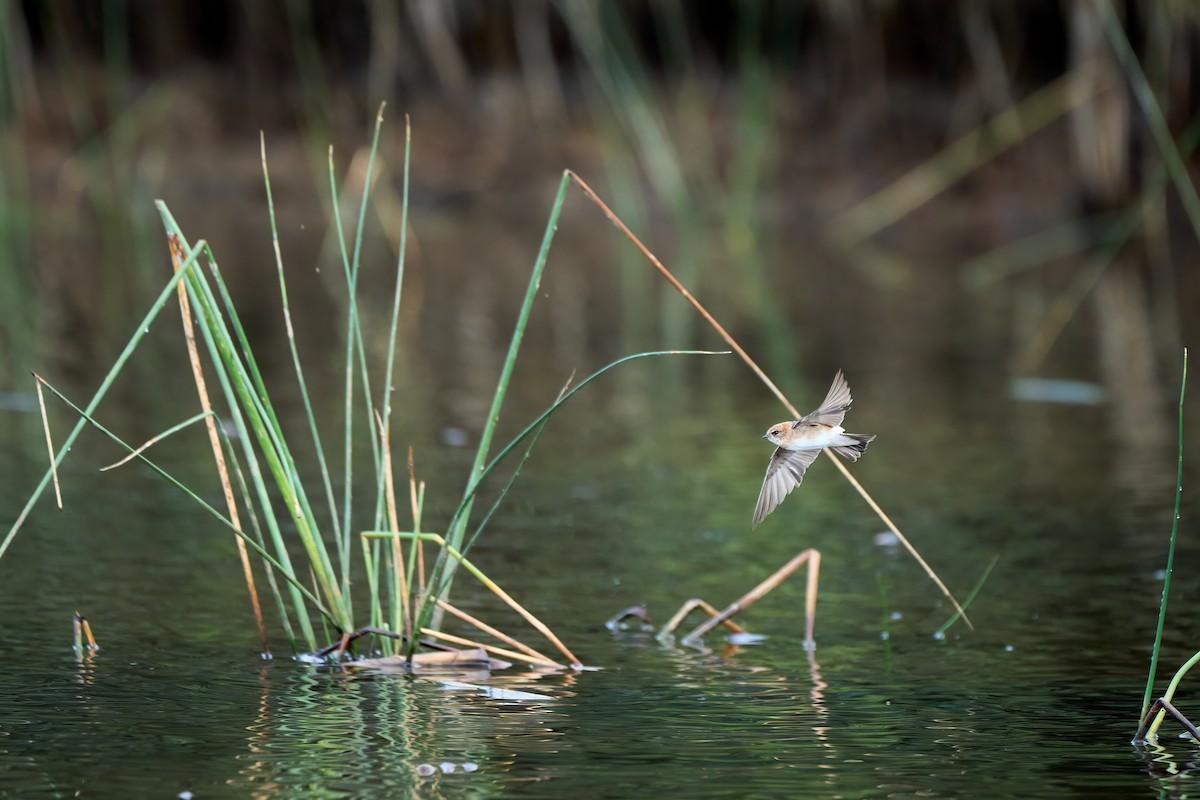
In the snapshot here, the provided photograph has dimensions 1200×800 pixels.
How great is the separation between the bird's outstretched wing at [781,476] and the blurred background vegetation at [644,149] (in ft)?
15.6

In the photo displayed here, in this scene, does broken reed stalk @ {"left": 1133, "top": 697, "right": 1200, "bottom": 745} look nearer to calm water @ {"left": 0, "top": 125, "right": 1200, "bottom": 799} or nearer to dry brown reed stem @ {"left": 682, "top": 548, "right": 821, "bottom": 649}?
calm water @ {"left": 0, "top": 125, "right": 1200, "bottom": 799}

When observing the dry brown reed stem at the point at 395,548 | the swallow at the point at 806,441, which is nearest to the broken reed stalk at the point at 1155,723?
the swallow at the point at 806,441

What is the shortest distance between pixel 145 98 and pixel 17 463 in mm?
7840

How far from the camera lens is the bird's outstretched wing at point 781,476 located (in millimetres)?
2703

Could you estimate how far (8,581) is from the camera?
3387 millimetres

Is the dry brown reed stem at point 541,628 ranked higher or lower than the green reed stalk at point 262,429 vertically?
lower

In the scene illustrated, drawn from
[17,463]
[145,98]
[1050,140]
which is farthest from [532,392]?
[145,98]

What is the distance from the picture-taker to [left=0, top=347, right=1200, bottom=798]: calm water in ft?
7.82

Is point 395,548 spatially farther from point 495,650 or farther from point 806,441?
point 806,441

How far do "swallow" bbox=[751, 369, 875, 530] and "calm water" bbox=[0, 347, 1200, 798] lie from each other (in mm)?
298

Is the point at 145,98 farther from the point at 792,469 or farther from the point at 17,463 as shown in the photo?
the point at 792,469

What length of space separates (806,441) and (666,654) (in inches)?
22.0

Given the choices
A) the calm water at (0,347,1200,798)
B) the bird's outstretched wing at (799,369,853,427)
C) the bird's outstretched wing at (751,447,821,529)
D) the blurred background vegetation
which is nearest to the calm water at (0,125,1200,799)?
the calm water at (0,347,1200,798)

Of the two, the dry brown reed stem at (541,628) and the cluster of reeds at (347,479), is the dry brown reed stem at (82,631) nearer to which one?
the cluster of reeds at (347,479)
